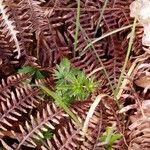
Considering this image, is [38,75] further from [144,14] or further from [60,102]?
[144,14]

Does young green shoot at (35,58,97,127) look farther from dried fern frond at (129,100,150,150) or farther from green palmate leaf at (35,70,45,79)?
dried fern frond at (129,100,150,150)

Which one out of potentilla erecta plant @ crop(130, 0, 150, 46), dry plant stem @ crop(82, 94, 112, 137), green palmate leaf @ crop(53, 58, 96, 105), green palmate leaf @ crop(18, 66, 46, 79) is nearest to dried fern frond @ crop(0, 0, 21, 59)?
green palmate leaf @ crop(18, 66, 46, 79)

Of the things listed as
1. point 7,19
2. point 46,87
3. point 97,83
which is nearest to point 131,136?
point 97,83

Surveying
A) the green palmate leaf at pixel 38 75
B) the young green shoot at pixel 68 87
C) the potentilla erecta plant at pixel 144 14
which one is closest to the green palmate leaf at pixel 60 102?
the young green shoot at pixel 68 87

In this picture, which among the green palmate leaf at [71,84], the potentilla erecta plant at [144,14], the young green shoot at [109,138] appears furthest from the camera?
the potentilla erecta plant at [144,14]

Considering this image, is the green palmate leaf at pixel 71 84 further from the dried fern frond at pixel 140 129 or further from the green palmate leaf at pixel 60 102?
the dried fern frond at pixel 140 129

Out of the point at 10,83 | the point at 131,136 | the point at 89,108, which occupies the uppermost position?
the point at 10,83

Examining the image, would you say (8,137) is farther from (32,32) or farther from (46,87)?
(32,32)

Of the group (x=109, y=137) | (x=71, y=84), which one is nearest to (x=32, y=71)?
(x=71, y=84)
